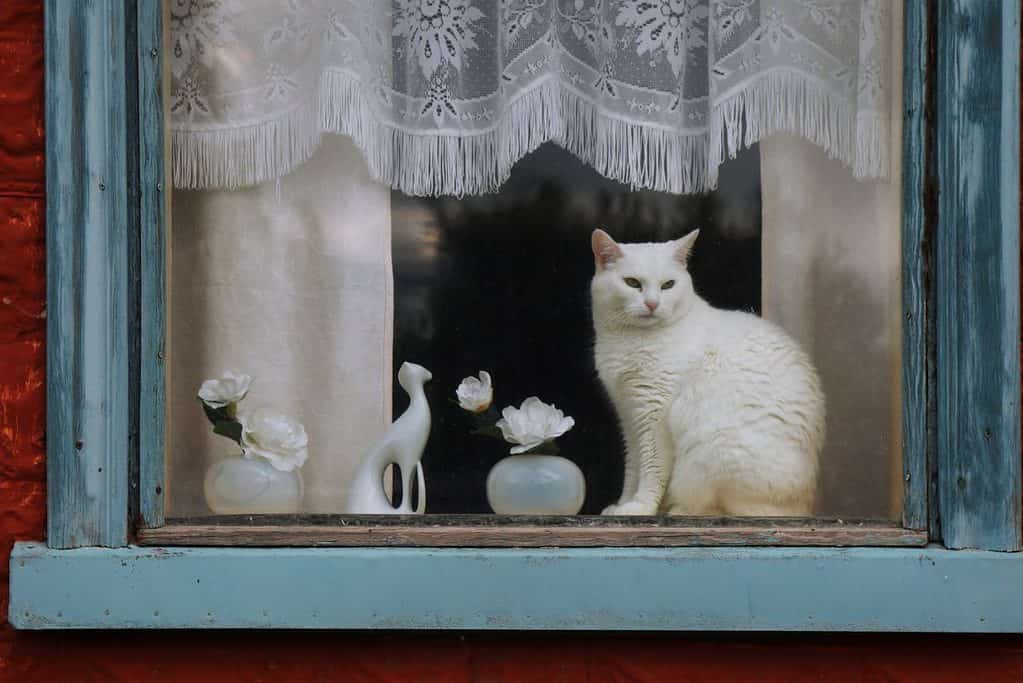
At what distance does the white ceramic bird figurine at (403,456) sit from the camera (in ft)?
6.72

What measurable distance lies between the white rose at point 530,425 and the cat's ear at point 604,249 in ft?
0.95

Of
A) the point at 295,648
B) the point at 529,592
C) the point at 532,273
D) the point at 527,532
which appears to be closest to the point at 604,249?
the point at 532,273

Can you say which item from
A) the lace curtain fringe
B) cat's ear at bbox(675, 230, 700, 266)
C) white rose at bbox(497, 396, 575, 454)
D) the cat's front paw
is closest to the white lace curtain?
the lace curtain fringe

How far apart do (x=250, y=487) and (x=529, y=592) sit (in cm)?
53

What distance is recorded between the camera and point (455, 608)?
1828 millimetres

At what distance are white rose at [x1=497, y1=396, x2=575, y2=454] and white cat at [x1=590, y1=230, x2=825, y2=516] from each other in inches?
5.1

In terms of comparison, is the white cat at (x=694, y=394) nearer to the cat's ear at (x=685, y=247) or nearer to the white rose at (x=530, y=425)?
the cat's ear at (x=685, y=247)

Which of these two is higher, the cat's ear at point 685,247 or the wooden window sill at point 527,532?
the cat's ear at point 685,247

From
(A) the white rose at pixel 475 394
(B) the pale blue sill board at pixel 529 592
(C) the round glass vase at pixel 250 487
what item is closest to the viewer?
(B) the pale blue sill board at pixel 529 592

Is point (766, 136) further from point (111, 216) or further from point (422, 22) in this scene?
point (111, 216)

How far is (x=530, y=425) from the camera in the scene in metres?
2.11

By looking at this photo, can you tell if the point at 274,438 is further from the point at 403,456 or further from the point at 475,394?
the point at 475,394

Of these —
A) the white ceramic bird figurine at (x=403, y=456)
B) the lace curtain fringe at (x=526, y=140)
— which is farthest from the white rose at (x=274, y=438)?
the lace curtain fringe at (x=526, y=140)

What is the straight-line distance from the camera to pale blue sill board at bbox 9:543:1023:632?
1.82 m
